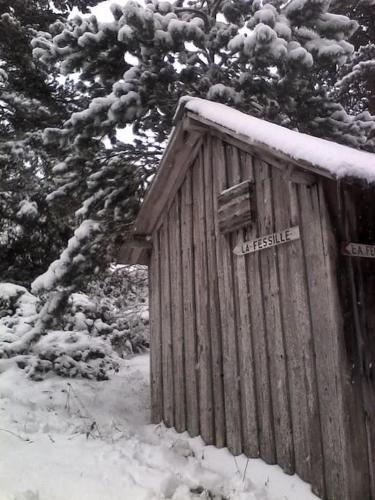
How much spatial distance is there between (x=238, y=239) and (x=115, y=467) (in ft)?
10.0

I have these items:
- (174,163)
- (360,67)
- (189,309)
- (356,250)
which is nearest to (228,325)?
(189,309)

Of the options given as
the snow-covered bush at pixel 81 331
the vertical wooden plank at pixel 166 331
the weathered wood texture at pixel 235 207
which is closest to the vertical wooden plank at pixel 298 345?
the weathered wood texture at pixel 235 207

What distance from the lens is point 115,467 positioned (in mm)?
5242

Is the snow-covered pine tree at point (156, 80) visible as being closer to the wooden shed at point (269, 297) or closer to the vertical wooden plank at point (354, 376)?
the wooden shed at point (269, 297)

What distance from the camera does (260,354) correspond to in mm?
5559

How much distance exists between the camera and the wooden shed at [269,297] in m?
4.55

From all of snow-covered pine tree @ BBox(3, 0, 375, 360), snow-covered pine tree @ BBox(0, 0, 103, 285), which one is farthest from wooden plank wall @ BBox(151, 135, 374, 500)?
snow-covered pine tree @ BBox(0, 0, 103, 285)

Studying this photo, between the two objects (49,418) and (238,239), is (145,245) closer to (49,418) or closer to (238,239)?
(238,239)

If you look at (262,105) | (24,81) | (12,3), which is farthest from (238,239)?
(12,3)

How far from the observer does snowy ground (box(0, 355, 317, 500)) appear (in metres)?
4.64

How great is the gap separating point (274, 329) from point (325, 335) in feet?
2.58

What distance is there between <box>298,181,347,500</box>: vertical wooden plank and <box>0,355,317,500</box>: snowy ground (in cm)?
45

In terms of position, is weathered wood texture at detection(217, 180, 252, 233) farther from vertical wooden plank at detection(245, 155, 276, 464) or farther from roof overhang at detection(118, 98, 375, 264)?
roof overhang at detection(118, 98, 375, 264)

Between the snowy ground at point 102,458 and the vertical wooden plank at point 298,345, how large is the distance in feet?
1.01
